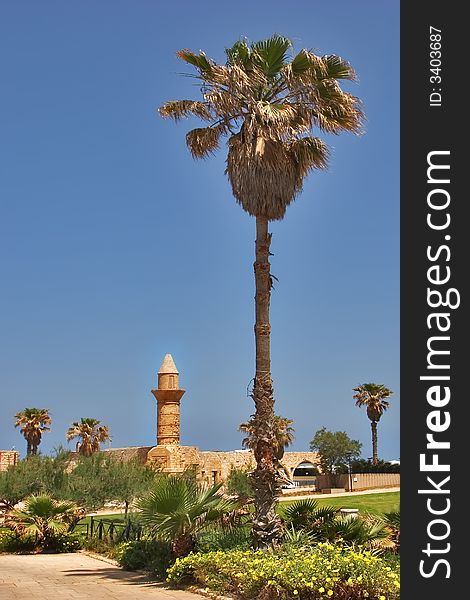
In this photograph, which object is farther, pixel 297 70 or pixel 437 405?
pixel 297 70

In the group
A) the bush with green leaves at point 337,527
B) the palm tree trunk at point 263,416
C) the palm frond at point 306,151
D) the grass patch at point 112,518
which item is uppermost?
the palm frond at point 306,151

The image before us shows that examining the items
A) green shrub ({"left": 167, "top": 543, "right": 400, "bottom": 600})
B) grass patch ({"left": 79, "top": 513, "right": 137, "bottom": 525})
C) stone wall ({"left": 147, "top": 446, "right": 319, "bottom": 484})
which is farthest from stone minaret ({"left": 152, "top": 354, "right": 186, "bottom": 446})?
green shrub ({"left": 167, "top": 543, "right": 400, "bottom": 600})

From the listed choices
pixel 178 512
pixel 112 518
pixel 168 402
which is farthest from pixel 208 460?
pixel 178 512

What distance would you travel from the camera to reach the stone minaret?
37.6 meters

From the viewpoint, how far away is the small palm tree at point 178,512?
14.1 meters

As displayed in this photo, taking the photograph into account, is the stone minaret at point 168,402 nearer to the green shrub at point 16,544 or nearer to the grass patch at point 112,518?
the grass patch at point 112,518

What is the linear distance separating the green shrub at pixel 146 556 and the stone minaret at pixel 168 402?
2040 centimetres

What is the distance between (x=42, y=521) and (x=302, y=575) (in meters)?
11.3

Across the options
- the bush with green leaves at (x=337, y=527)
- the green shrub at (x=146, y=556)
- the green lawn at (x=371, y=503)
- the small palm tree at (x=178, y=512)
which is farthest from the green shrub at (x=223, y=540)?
the green lawn at (x=371, y=503)

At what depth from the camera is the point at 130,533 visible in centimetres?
1897

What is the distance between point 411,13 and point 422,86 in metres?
0.74

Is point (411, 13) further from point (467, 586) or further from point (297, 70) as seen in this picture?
point (297, 70)

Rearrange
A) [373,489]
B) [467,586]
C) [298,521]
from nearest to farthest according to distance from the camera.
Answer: [467,586] < [298,521] < [373,489]

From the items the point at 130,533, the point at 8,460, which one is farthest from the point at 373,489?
the point at 130,533
